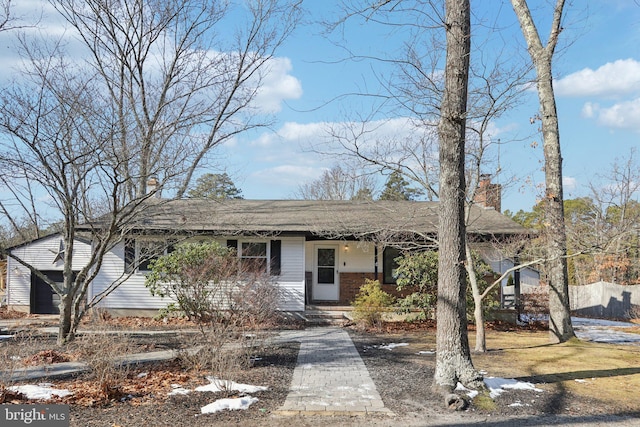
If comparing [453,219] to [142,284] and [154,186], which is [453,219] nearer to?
[154,186]

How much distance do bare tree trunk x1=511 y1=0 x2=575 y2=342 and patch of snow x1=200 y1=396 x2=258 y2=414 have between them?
341 inches

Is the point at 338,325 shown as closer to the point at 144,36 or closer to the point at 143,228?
the point at 143,228

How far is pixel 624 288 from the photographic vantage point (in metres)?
21.7

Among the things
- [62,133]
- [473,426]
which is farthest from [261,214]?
[473,426]

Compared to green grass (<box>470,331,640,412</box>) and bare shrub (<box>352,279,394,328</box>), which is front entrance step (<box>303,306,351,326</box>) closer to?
bare shrub (<box>352,279,394,328</box>)

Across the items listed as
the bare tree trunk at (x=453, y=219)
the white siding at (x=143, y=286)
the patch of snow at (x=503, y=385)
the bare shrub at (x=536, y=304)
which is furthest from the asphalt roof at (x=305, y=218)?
the patch of snow at (x=503, y=385)

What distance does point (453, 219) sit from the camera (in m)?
6.96

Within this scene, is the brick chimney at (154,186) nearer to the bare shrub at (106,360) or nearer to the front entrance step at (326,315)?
the bare shrub at (106,360)

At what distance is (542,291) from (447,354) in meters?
12.4

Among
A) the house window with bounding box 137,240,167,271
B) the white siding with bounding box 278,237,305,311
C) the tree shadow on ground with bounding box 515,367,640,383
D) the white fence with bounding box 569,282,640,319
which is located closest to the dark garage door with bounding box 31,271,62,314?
the house window with bounding box 137,240,167,271

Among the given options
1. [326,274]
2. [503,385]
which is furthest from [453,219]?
[326,274]

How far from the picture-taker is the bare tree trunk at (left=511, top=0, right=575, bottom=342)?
11852 millimetres

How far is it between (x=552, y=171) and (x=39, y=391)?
11608mm

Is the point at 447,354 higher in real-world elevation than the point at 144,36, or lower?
lower
